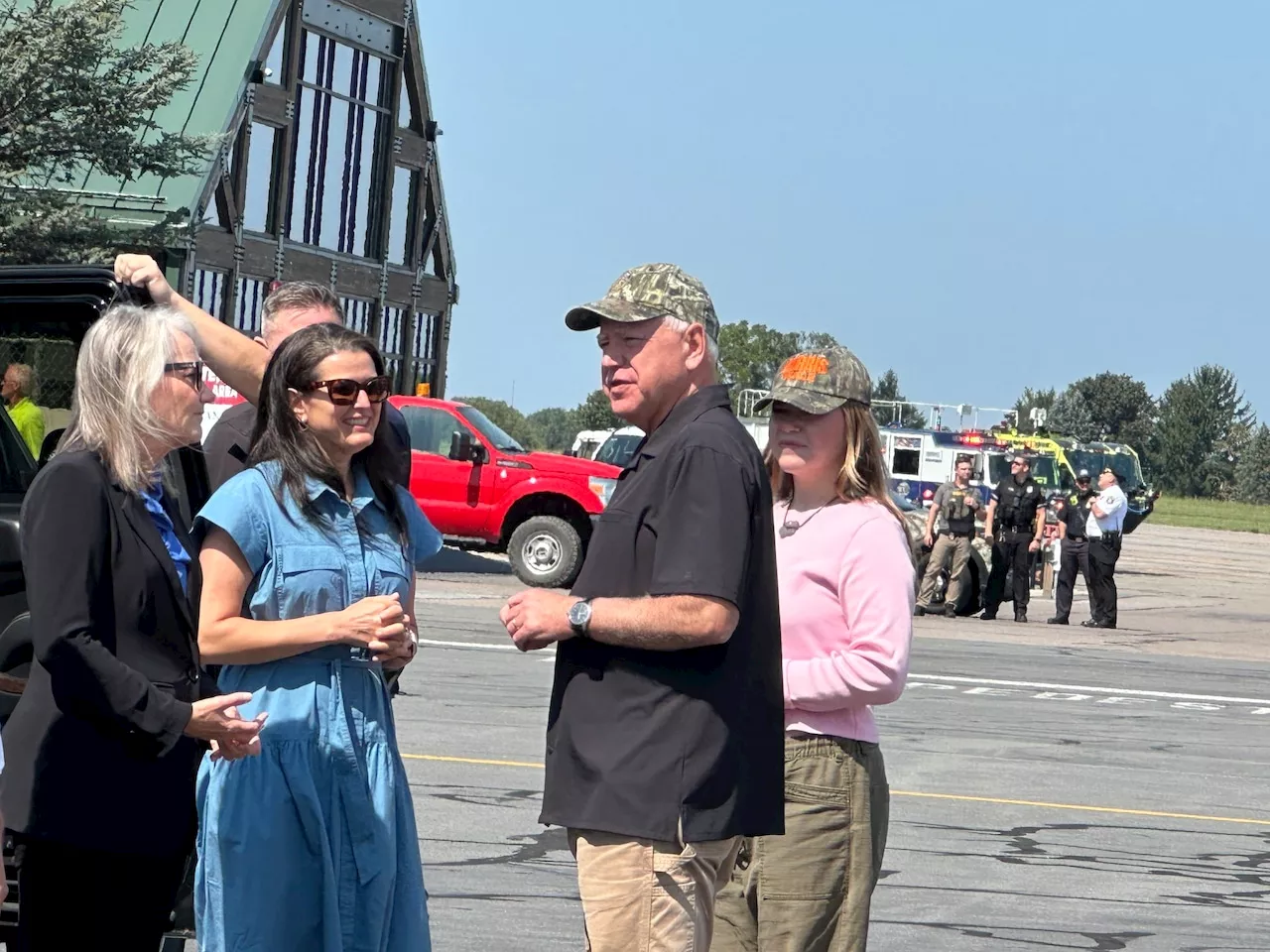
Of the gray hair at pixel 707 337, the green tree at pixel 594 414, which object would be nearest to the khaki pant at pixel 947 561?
the gray hair at pixel 707 337

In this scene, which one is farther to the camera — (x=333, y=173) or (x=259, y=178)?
(x=333, y=173)

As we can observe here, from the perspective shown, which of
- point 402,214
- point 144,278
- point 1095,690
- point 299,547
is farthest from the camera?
point 402,214

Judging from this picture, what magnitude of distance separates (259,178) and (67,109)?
9.74 m

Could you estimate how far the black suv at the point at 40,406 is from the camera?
4.73 meters

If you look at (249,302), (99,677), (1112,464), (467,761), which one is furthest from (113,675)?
(1112,464)

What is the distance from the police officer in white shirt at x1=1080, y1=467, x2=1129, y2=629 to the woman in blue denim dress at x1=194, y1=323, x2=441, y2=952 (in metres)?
19.2

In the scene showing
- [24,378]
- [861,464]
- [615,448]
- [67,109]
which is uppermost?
[67,109]

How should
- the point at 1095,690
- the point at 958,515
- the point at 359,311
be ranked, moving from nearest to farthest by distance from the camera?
the point at 1095,690 < the point at 958,515 < the point at 359,311

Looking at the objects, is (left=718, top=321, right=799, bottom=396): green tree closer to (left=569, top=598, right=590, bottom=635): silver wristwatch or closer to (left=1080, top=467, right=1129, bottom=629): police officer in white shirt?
(left=1080, top=467, right=1129, bottom=629): police officer in white shirt

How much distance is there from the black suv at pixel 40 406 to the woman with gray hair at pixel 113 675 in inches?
30.7

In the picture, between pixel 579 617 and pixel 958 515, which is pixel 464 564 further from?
pixel 579 617

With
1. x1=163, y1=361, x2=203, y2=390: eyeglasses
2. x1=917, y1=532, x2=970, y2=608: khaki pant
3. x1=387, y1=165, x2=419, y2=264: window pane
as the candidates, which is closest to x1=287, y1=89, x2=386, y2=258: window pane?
x1=387, y1=165, x2=419, y2=264: window pane

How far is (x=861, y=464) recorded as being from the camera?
4.42m

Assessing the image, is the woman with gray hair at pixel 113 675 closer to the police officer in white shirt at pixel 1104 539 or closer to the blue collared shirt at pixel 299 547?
the blue collared shirt at pixel 299 547
